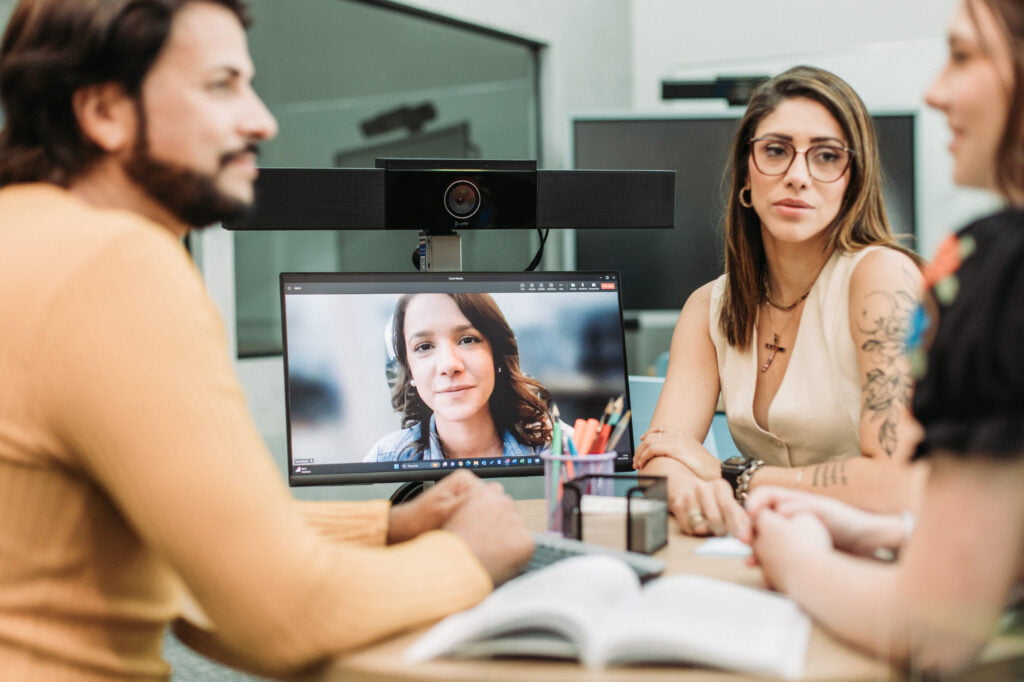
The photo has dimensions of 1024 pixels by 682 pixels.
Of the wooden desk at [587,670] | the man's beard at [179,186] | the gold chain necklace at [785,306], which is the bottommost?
the wooden desk at [587,670]

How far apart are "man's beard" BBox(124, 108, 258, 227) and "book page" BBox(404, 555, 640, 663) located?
47cm

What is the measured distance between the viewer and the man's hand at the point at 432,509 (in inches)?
44.8

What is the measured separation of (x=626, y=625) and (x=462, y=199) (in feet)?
3.35

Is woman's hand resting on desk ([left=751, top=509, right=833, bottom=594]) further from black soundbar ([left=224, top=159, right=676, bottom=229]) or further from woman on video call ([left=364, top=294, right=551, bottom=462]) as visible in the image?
black soundbar ([left=224, top=159, right=676, bottom=229])

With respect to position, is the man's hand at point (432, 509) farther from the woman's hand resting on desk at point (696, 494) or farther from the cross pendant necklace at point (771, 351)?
the cross pendant necklace at point (771, 351)

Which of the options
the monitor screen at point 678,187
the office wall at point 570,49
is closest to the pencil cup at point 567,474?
the monitor screen at point 678,187

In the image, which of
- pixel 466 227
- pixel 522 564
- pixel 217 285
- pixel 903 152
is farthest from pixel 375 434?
pixel 903 152

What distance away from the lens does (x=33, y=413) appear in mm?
806

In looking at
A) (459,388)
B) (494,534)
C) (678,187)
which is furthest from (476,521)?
(678,187)

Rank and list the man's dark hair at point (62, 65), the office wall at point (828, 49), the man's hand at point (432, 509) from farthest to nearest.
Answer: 1. the office wall at point (828, 49)
2. the man's hand at point (432, 509)
3. the man's dark hair at point (62, 65)

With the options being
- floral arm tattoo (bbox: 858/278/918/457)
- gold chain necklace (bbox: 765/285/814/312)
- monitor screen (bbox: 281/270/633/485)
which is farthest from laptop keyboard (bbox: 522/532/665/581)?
gold chain necklace (bbox: 765/285/814/312)

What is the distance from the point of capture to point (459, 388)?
153 centimetres

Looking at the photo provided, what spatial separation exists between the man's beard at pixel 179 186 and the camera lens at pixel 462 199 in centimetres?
69

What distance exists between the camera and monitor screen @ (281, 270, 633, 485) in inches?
59.7
